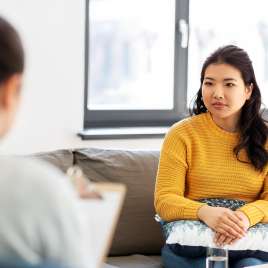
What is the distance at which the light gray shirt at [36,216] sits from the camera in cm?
71

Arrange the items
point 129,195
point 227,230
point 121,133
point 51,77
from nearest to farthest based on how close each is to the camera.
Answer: point 227,230 < point 129,195 < point 51,77 < point 121,133

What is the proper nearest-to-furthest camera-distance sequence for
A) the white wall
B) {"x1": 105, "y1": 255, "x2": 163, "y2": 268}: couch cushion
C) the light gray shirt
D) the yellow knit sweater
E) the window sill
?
the light gray shirt
the yellow knit sweater
{"x1": 105, "y1": 255, "x2": 163, "y2": 268}: couch cushion
the white wall
the window sill

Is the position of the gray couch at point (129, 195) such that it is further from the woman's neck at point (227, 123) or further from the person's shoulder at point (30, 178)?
the person's shoulder at point (30, 178)

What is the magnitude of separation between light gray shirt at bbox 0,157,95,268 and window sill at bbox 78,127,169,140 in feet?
7.20

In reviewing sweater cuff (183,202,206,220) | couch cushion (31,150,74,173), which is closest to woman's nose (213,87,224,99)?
sweater cuff (183,202,206,220)

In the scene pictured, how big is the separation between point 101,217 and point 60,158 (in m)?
1.62

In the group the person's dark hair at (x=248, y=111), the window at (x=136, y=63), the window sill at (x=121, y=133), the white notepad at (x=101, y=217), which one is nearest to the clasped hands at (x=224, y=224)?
the person's dark hair at (x=248, y=111)

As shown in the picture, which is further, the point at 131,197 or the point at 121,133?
the point at 121,133

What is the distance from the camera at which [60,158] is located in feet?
7.92

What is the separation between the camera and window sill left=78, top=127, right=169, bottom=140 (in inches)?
116

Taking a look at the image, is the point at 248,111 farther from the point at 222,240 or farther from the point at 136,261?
the point at 136,261

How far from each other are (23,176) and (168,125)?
8.67 ft

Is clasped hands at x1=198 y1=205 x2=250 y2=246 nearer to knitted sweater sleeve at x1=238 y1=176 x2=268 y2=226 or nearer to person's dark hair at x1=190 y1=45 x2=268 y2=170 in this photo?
knitted sweater sleeve at x1=238 y1=176 x2=268 y2=226

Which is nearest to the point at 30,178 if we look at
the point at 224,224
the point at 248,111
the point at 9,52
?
the point at 9,52
